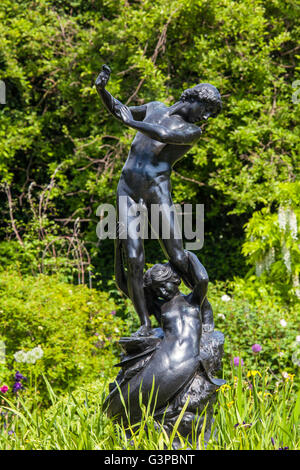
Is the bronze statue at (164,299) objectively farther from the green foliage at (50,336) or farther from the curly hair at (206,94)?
the green foliage at (50,336)

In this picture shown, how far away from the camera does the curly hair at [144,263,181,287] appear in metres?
3.42

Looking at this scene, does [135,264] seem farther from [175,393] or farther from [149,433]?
[149,433]

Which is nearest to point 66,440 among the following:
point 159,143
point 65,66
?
point 159,143

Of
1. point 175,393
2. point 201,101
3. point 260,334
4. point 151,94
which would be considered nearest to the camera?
point 175,393

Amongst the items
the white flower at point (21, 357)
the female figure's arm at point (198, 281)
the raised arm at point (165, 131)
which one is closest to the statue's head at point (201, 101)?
the raised arm at point (165, 131)

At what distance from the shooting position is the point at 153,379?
3.14m

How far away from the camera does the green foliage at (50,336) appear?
5.20m

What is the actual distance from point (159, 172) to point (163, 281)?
2.17ft

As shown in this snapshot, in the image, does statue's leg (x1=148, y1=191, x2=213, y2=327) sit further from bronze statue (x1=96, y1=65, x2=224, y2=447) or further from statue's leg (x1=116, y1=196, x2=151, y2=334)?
statue's leg (x1=116, y1=196, x2=151, y2=334)

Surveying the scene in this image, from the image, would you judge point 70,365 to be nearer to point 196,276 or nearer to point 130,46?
point 196,276

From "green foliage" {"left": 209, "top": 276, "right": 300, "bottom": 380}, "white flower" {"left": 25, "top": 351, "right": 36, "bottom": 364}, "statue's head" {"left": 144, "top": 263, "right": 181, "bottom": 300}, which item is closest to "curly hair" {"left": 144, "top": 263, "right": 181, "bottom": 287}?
"statue's head" {"left": 144, "top": 263, "right": 181, "bottom": 300}

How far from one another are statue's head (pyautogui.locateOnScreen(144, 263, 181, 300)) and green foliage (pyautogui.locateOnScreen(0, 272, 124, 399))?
1.88 meters

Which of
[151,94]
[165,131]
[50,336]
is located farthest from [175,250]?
[151,94]

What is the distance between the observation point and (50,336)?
211 inches
